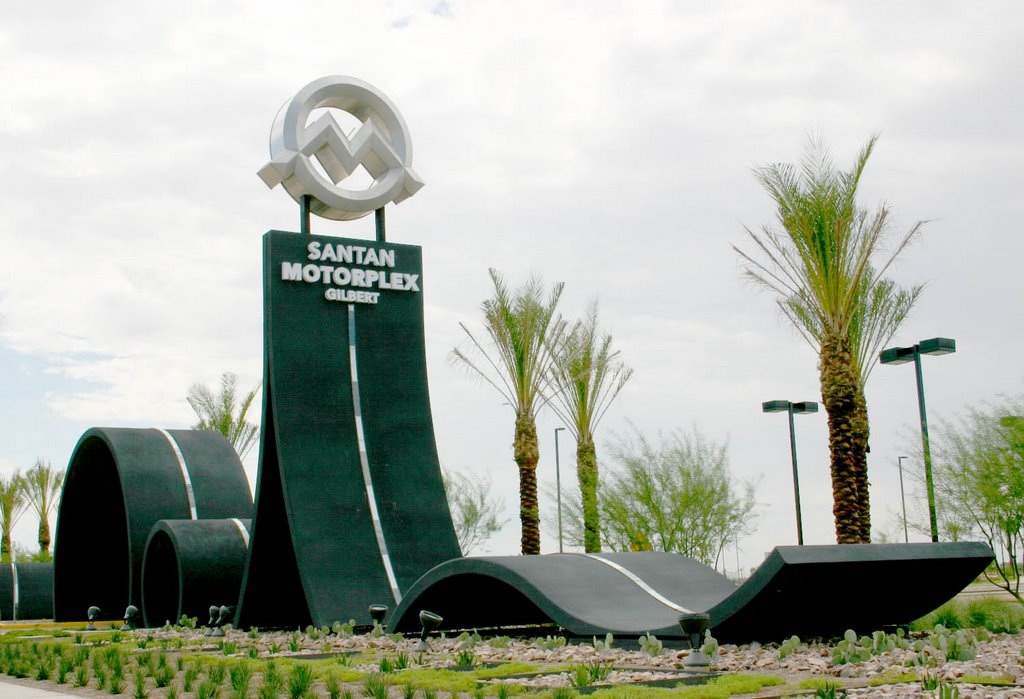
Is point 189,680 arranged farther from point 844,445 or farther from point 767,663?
point 844,445

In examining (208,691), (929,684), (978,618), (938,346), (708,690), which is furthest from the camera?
(938,346)

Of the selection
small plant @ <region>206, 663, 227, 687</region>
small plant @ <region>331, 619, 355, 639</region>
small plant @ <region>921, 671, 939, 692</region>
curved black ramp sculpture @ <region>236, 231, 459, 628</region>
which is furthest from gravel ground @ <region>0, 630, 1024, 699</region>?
curved black ramp sculpture @ <region>236, 231, 459, 628</region>

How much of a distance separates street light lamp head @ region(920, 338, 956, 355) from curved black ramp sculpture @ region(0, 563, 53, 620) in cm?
2510

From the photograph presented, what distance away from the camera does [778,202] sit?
2000 cm

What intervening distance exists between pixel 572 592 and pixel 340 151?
9479mm

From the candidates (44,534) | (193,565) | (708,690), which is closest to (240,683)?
(708,690)

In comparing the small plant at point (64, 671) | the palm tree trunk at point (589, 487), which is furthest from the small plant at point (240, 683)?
the palm tree trunk at point (589, 487)

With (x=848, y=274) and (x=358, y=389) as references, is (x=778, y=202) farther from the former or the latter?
(x=358, y=389)

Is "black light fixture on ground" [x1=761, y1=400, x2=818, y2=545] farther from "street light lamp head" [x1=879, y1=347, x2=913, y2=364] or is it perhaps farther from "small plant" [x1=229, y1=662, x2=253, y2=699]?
"small plant" [x1=229, y1=662, x2=253, y2=699]

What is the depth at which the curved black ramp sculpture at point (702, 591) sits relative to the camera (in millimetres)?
10422

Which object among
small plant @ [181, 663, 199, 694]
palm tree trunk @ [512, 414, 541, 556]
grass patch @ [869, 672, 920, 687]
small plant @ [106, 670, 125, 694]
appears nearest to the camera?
grass patch @ [869, 672, 920, 687]

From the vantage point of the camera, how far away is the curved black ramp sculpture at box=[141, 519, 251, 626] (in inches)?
776

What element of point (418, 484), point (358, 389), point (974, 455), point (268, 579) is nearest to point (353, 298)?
point (358, 389)

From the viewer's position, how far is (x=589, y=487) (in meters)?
29.2
